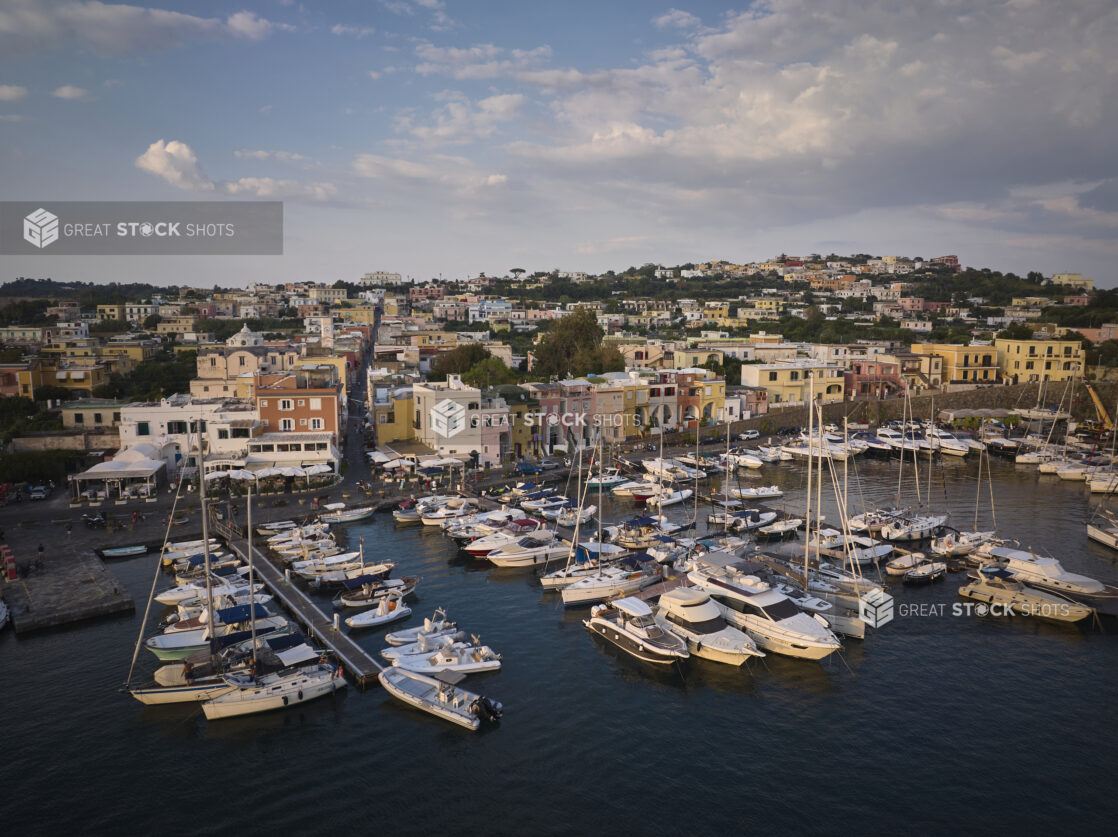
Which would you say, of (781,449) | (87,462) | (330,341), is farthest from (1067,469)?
(330,341)

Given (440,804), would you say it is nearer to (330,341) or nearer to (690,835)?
(690,835)

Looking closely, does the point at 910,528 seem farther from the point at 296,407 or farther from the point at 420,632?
the point at 296,407

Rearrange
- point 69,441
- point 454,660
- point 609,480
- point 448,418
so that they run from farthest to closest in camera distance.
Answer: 1. point 448,418
2. point 609,480
3. point 69,441
4. point 454,660

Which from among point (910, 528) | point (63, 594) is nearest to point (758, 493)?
point (910, 528)

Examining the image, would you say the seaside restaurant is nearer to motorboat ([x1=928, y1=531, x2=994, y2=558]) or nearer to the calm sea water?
the calm sea water

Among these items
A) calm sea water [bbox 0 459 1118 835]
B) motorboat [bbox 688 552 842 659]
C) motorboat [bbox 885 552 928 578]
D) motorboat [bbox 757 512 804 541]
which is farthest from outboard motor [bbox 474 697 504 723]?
motorboat [bbox 757 512 804 541]

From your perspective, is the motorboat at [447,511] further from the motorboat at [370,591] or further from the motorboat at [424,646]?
the motorboat at [424,646]

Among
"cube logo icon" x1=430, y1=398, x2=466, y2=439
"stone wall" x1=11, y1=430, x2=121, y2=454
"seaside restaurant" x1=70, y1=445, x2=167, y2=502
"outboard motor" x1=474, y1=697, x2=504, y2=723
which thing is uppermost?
"cube logo icon" x1=430, y1=398, x2=466, y2=439
